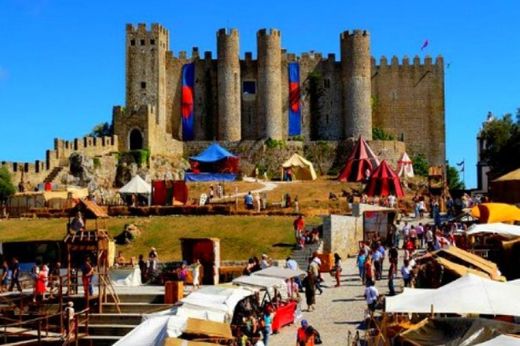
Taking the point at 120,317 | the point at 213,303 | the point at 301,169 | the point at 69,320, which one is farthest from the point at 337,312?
the point at 301,169

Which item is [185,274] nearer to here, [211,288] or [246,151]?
[211,288]

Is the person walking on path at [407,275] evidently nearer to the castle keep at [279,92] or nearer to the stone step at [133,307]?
the stone step at [133,307]

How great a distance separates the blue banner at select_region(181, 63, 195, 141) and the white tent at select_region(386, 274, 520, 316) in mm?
54339

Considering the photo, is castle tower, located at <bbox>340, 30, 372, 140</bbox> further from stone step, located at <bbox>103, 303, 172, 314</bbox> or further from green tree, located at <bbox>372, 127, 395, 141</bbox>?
stone step, located at <bbox>103, 303, 172, 314</bbox>

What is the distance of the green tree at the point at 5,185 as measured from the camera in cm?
5350

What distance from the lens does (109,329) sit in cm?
2412

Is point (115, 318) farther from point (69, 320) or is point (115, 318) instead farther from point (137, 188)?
point (137, 188)

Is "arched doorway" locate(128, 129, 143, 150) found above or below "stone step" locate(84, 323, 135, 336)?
above

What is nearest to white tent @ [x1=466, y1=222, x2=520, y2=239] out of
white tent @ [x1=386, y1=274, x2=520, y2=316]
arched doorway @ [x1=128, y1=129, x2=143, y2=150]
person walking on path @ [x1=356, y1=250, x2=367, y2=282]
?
person walking on path @ [x1=356, y1=250, x2=367, y2=282]

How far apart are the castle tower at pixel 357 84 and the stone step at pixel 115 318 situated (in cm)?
4620

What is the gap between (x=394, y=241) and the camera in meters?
34.9

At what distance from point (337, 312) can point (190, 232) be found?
50.0 feet

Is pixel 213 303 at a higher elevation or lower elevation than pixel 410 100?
lower

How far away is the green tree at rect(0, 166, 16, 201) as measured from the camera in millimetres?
53500
